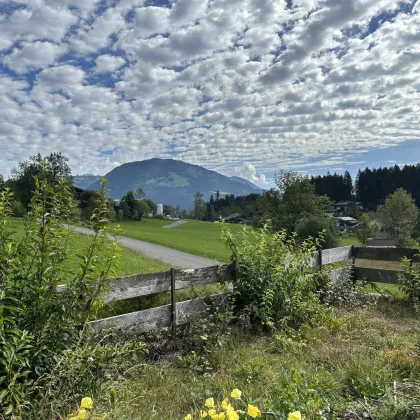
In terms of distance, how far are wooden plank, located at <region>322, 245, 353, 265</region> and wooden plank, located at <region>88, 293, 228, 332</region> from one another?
122 inches

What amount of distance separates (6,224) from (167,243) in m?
31.3

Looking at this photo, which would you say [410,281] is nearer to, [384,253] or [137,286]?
[384,253]

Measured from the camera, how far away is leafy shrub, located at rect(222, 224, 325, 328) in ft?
18.4

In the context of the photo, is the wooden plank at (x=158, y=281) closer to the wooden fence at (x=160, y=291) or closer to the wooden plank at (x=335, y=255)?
the wooden fence at (x=160, y=291)

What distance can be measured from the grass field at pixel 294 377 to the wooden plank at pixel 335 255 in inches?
89.6

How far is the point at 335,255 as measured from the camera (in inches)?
318

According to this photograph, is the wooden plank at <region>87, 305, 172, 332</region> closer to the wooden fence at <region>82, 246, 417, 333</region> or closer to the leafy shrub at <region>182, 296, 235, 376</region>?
the wooden fence at <region>82, 246, 417, 333</region>

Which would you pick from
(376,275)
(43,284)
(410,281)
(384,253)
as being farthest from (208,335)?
(384,253)

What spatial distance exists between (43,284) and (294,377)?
244 centimetres

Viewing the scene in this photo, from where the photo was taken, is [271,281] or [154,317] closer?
[154,317]

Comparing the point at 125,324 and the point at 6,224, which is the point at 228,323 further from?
the point at 6,224

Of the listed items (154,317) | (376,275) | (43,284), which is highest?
(43,284)

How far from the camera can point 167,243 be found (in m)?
34.8

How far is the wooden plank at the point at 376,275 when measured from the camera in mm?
7656
